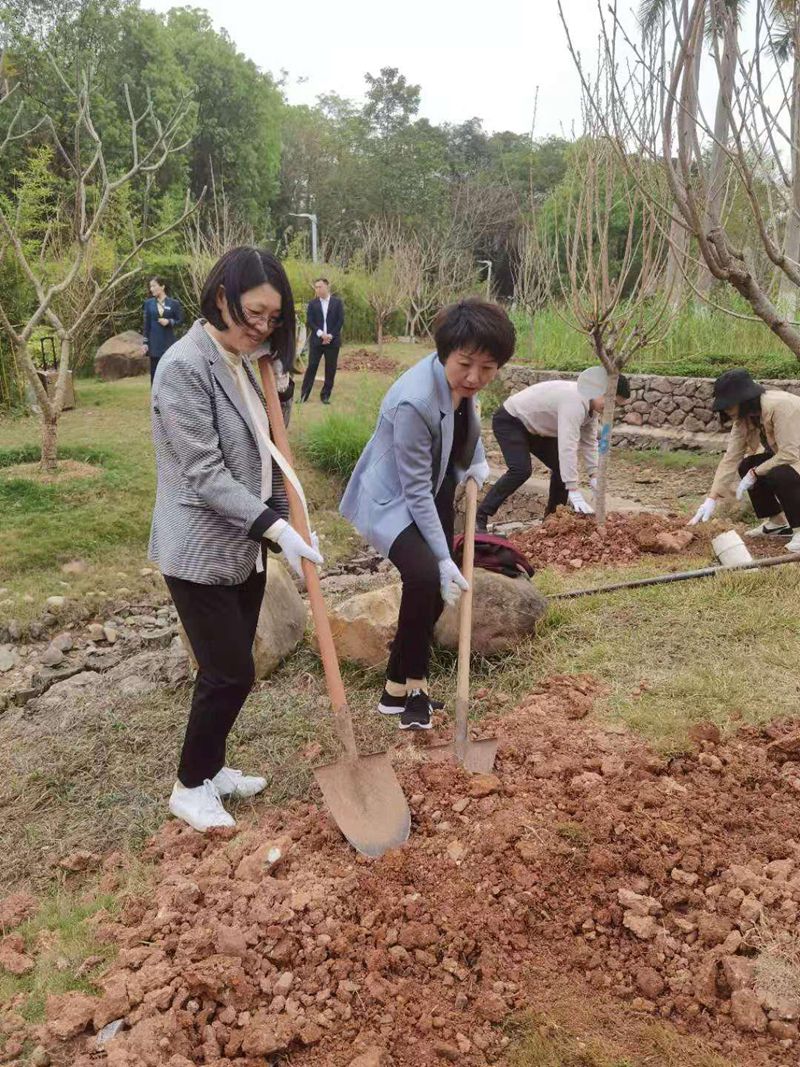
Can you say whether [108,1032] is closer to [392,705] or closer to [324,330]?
[392,705]

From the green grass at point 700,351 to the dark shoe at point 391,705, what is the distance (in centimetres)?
664

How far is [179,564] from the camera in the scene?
2.19 m

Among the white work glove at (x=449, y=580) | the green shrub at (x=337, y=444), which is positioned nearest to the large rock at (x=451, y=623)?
the white work glove at (x=449, y=580)

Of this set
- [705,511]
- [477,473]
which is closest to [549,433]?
[705,511]

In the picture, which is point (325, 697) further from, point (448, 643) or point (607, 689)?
point (607, 689)

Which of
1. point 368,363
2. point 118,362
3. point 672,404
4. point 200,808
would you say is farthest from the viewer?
point 368,363

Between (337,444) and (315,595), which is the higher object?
(315,595)

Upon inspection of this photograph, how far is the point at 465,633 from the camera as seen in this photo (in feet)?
9.11

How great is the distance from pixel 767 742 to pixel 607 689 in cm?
63

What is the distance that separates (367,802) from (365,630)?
1.23 metres

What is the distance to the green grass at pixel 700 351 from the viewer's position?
935cm

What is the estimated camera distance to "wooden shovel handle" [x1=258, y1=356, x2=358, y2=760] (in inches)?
91.1

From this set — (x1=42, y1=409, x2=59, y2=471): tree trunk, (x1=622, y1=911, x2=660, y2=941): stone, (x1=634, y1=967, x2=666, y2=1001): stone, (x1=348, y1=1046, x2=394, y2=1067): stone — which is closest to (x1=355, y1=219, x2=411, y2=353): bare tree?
(x1=42, y1=409, x2=59, y2=471): tree trunk

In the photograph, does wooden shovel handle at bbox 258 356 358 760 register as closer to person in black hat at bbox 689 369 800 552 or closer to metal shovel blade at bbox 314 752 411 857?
metal shovel blade at bbox 314 752 411 857
